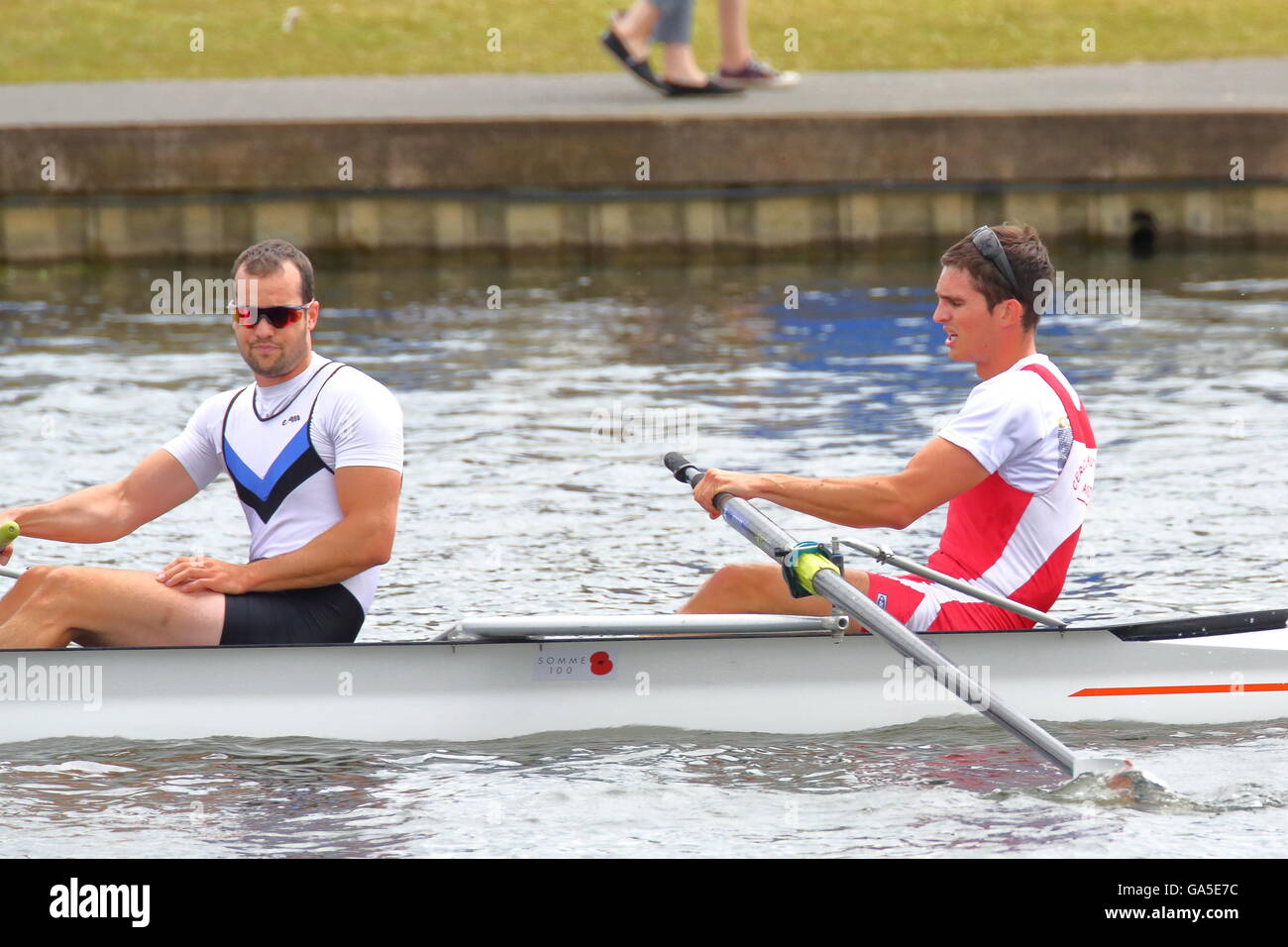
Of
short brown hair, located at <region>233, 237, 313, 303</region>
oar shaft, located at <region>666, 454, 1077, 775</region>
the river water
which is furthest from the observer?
short brown hair, located at <region>233, 237, 313, 303</region>

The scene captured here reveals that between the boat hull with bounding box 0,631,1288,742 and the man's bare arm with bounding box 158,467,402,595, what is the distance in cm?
22

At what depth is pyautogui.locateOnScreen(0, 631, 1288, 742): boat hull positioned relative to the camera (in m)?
6.20

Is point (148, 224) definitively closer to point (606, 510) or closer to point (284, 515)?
point (606, 510)

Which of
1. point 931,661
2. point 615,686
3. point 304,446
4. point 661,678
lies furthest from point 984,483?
point 304,446

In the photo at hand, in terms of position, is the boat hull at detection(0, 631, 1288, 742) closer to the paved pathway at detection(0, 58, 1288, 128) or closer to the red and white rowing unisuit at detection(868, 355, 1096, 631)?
the red and white rowing unisuit at detection(868, 355, 1096, 631)

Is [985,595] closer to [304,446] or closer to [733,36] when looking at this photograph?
[304,446]

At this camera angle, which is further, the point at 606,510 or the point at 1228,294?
the point at 1228,294

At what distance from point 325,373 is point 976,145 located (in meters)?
9.52

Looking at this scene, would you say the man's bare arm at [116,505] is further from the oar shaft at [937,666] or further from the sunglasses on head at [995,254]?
the sunglasses on head at [995,254]

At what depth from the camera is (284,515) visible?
636 centimetres

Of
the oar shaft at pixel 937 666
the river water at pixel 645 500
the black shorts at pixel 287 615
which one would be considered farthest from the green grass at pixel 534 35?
the oar shaft at pixel 937 666

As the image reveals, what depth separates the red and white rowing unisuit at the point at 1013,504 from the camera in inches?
239

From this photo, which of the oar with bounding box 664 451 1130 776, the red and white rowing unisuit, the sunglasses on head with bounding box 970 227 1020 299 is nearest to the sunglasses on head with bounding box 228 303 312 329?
the oar with bounding box 664 451 1130 776

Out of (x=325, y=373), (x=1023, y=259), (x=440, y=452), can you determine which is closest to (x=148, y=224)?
(x=440, y=452)
